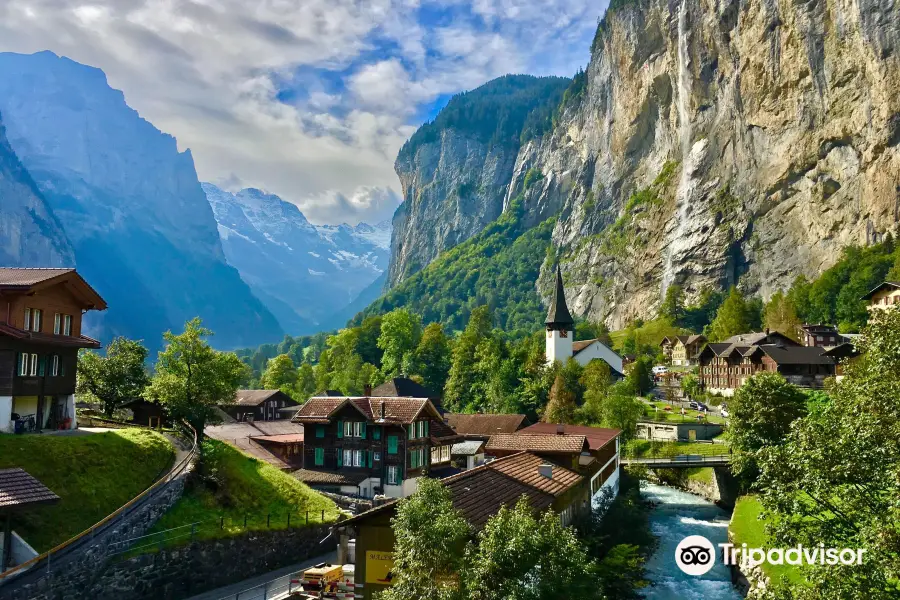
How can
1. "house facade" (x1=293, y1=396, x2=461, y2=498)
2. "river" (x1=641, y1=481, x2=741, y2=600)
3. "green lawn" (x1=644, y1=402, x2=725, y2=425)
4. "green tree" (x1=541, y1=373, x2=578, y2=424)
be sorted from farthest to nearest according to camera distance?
1. "green tree" (x1=541, y1=373, x2=578, y2=424)
2. "green lawn" (x1=644, y1=402, x2=725, y2=425)
3. "house facade" (x1=293, y1=396, x2=461, y2=498)
4. "river" (x1=641, y1=481, x2=741, y2=600)

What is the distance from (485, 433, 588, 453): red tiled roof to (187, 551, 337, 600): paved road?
1564 centimetres

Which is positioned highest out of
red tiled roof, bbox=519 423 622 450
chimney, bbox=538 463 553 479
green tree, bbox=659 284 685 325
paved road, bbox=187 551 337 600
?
green tree, bbox=659 284 685 325

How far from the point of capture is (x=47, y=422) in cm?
3625

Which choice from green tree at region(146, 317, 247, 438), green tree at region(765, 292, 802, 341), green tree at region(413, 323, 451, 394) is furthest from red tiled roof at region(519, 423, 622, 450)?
green tree at region(765, 292, 802, 341)

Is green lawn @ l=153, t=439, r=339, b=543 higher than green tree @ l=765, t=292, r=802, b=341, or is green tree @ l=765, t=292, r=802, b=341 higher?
green tree @ l=765, t=292, r=802, b=341

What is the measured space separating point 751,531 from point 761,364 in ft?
168

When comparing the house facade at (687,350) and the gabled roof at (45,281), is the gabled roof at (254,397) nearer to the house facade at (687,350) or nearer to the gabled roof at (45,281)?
the gabled roof at (45,281)

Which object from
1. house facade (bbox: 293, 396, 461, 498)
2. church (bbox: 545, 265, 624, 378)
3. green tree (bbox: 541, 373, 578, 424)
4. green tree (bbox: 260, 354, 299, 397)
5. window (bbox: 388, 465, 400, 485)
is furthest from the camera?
green tree (bbox: 260, 354, 299, 397)

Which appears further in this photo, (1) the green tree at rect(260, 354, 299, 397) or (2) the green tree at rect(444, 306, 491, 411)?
(1) the green tree at rect(260, 354, 299, 397)

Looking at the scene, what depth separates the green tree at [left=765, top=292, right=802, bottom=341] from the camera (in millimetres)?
105500

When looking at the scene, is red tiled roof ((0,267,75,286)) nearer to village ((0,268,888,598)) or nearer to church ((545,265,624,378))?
village ((0,268,888,598))

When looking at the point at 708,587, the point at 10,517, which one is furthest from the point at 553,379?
the point at 10,517

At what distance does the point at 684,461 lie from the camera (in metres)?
59.2

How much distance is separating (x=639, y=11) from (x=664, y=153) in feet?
141
